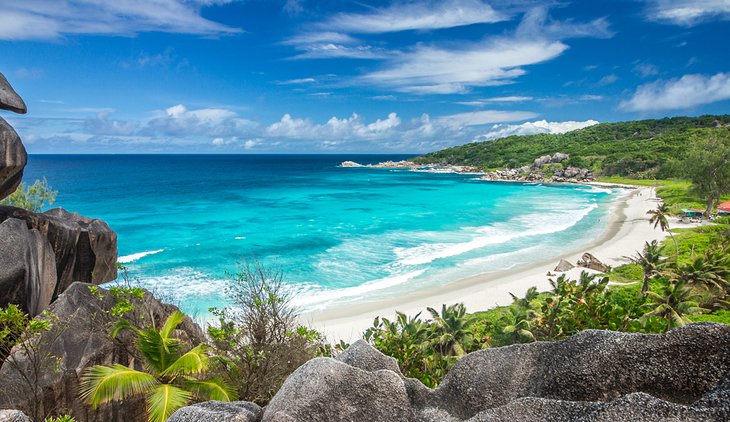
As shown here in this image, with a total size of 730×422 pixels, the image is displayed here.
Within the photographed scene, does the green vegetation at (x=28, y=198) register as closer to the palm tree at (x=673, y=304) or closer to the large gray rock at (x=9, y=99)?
the large gray rock at (x=9, y=99)

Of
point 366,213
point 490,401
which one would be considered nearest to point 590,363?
point 490,401

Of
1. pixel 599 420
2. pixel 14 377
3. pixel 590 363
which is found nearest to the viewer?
pixel 599 420

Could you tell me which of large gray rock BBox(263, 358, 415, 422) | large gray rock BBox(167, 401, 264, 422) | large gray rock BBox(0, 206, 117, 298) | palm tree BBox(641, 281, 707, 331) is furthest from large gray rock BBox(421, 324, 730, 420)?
large gray rock BBox(0, 206, 117, 298)

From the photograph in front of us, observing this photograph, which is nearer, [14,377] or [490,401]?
[490,401]

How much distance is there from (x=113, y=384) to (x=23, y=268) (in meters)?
6.76

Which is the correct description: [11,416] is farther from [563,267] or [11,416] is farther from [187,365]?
[563,267]

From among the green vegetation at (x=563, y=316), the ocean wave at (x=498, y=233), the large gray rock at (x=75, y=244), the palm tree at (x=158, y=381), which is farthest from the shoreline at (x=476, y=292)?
the palm tree at (x=158, y=381)

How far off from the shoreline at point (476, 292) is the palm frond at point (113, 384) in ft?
40.1

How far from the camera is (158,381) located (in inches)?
405

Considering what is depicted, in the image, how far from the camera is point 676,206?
242 ft

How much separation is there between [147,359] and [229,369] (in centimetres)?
285

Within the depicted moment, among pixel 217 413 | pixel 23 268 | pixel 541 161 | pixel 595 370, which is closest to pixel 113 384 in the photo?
pixel 217 413

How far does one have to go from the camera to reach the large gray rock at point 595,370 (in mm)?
4500

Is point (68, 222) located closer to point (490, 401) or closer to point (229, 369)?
point (229, 369)
